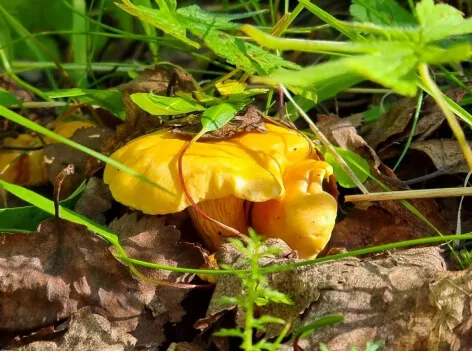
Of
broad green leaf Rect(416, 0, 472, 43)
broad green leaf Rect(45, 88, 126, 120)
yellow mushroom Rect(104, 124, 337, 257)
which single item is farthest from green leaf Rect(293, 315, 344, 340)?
broad green leaf Rect(45, 88, 126, 120)

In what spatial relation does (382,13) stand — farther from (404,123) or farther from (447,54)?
(447,54)

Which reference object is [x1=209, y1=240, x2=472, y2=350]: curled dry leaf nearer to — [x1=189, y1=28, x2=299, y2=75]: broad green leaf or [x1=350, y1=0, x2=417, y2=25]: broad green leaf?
[x1=189, y1=28, x2=299, y2=75]: broad green leaf

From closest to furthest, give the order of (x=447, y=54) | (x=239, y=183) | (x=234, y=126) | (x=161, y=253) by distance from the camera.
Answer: (x=447, y=54), (x=239, y=183), (x=161, y=253), (x=234, y=126)

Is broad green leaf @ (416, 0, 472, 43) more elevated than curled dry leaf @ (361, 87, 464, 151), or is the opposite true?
broad green leaf @ (416, 0, 472, 43)

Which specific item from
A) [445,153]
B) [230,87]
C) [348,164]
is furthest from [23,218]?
[445,153]

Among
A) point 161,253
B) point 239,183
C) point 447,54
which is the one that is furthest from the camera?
point 161,253

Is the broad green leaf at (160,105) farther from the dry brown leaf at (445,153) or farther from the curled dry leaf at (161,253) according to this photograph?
the dry brown leaf at (445,153)
